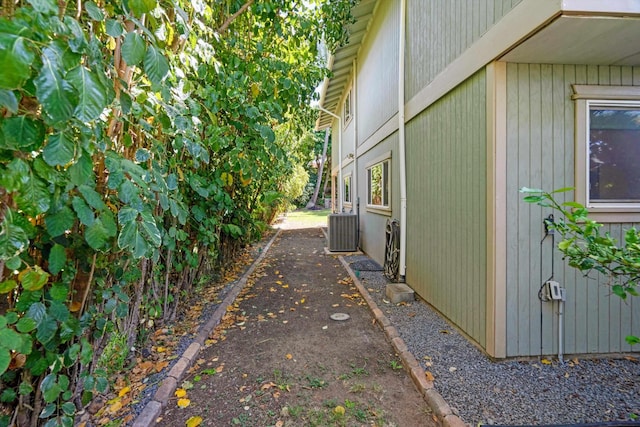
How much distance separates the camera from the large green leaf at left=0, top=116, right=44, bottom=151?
1.10m

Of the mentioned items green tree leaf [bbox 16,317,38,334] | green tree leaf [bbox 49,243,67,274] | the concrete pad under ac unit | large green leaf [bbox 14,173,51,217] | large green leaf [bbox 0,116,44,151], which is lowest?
the concrete pad under ac unit

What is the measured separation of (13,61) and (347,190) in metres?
11.2

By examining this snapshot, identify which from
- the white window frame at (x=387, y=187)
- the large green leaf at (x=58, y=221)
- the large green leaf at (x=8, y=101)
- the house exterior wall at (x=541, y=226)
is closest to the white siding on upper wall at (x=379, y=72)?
the white window frame at (x=387, y=187)

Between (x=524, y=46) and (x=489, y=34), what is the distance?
1.47 ft

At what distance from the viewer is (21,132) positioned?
44.0 inches

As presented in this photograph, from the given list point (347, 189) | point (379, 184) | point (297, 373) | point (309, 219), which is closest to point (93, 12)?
point (297, 373)

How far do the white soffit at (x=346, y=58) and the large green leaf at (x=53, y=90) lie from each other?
5959mm

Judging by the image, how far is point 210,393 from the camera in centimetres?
272

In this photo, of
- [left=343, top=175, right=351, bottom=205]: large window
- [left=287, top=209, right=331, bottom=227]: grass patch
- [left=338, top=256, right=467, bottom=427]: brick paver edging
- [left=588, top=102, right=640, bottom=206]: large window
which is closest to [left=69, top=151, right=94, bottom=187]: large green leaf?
[left=338, top=256, right=467, bottom=427]: brick paver edging

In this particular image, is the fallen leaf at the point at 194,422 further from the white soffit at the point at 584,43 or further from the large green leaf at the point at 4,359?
the white soffit at the point at 584,43

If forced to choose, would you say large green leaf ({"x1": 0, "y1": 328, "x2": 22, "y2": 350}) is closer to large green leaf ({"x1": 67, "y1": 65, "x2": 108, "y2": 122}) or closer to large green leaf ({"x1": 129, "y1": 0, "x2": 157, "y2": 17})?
large green leaf ({"x1": 67, "y1": 65, "x2": 108, "y2": 122})

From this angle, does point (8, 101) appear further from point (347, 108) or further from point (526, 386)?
point (347, 108)

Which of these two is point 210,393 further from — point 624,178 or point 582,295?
point 624,178

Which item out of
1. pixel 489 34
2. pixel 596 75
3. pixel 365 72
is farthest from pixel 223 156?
pixel 365 72
